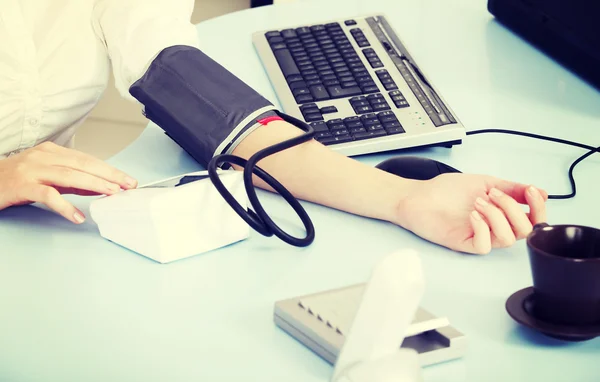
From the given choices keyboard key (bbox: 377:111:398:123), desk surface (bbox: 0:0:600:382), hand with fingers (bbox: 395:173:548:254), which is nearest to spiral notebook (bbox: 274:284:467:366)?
desk surface (bbox: 0:0:600:382)

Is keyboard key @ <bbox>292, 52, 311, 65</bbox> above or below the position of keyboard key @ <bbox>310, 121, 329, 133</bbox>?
above

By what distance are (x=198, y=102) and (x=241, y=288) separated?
28cm

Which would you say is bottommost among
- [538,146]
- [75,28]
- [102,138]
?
[102,138]

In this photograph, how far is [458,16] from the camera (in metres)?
1.35

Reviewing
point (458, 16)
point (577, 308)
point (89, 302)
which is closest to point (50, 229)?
point (89, 302)

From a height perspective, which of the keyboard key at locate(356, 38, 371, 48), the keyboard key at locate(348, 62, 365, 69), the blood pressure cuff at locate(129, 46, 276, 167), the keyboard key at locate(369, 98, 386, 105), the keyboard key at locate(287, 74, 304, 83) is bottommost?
the keyboard key at locate(287, 74, 304, 83)

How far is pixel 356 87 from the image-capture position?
999mm

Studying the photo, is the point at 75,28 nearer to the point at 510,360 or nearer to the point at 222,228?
the point at 222,228

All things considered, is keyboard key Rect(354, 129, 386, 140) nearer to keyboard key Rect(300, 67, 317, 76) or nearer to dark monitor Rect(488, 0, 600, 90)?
keyboard key Rect(300, 67, 317, 76)

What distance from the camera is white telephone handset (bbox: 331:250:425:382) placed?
0.42 m

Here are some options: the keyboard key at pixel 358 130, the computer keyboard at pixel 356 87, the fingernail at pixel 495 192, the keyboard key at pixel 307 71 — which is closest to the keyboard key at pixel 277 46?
the computer keyboard at pixel 356 87

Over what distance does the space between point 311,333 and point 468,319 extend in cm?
13

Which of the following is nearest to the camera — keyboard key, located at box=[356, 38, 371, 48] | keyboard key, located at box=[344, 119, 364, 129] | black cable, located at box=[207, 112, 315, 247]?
black cable, located at box=[207, 112, 315, 247]

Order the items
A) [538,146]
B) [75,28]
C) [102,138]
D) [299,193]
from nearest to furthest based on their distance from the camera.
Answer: [299,193], [538,146], [75,28], [102,138]
